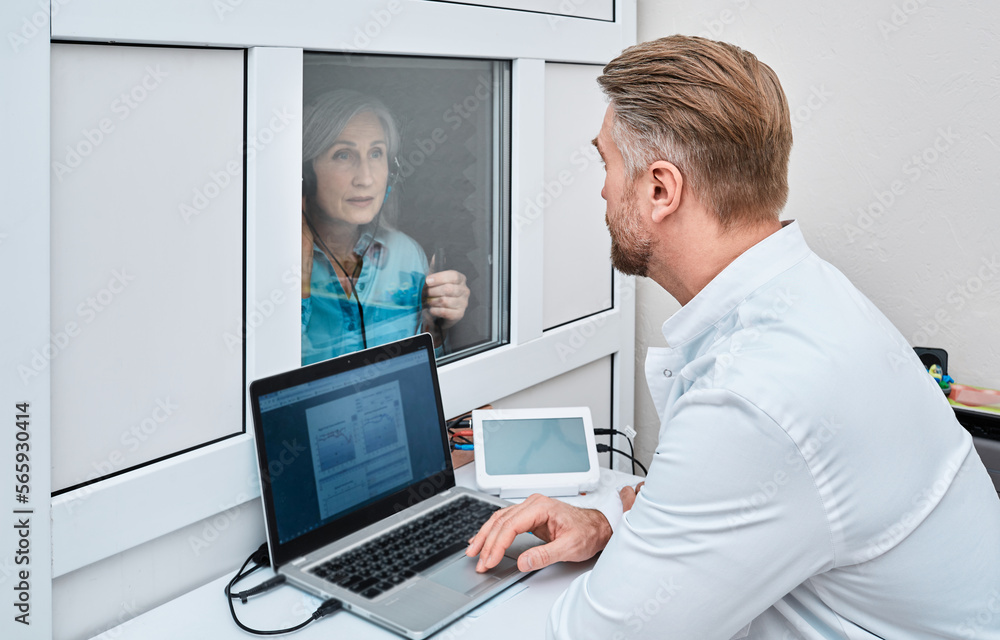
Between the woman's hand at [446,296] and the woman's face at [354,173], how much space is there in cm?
19

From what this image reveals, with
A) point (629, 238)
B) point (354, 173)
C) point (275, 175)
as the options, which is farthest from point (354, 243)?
point (629, 238)

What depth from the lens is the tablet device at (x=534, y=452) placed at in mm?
1337

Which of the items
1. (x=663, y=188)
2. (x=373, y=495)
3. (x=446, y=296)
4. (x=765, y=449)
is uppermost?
(x=663, y=188)

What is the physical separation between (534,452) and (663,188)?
0.55m

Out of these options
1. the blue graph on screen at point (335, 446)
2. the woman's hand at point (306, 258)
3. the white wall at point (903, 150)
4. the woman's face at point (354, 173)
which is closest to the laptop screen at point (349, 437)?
the blue graph on screen at point (335, 446)

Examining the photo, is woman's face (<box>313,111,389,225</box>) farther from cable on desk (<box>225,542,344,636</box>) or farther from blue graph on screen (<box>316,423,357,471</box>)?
cable on desk (<box>225,542,344,636</box>)

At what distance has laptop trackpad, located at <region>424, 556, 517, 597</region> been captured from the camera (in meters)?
1.06

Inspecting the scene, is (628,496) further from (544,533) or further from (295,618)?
(295,618)

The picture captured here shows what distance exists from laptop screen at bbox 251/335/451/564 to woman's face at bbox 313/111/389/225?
22 centimetres

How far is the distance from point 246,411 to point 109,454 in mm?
192

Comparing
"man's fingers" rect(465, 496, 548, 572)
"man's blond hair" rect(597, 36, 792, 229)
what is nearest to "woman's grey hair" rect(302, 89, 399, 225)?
"man's blond hair" rect(597, 36, 792, 229)

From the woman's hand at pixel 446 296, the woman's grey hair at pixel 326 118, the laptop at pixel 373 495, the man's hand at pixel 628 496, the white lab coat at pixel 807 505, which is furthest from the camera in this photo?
the woman's hand at pixel 446 296

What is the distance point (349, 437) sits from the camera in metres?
1.18

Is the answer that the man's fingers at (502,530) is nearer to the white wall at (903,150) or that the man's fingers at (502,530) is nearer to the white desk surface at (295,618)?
the white desk surface at (295,618)
